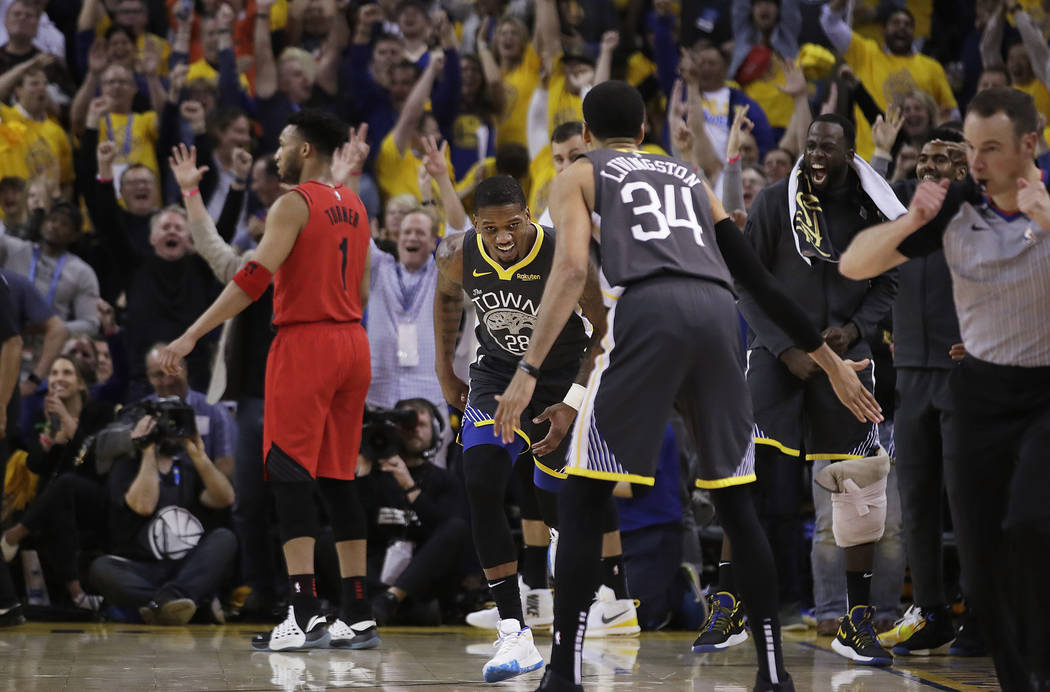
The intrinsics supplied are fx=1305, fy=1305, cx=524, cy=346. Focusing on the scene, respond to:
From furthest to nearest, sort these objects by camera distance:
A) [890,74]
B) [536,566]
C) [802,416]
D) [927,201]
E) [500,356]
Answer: [890,74], [536,566], [802,416], [500,356], [927,201]

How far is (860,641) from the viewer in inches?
237

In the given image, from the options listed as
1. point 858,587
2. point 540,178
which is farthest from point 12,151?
point 858,587

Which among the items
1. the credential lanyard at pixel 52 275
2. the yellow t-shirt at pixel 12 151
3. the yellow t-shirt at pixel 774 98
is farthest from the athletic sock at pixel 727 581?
the yellow t-shirt at pixel 12 151

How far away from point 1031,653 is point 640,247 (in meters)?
Result: 1.78

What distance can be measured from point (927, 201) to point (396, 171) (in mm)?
7306

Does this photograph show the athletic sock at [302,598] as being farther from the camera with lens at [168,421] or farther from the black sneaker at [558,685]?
the black sneaker at [558,685]

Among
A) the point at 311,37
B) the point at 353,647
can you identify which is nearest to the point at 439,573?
the point at 353,647

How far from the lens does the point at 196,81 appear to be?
10820 mm

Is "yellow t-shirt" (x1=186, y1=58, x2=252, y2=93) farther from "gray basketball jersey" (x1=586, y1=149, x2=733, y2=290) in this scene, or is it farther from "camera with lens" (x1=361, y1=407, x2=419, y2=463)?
"gray basketball jersey" (x1=586, y1=149, x2=733, y2=290)

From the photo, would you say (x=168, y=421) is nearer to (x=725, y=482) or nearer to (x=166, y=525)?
(x=166, y=525)

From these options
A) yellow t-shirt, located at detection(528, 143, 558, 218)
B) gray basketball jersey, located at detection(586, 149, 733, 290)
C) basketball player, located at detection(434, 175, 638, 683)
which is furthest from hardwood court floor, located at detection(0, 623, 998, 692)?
yellow t-shirt, located at detection(528, 143, 558, 218)

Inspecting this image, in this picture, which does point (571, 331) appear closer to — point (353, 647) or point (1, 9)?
point (353, 647)

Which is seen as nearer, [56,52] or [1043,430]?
[1043,430]

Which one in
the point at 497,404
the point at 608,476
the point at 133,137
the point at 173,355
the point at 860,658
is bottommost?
the point at 860,658
